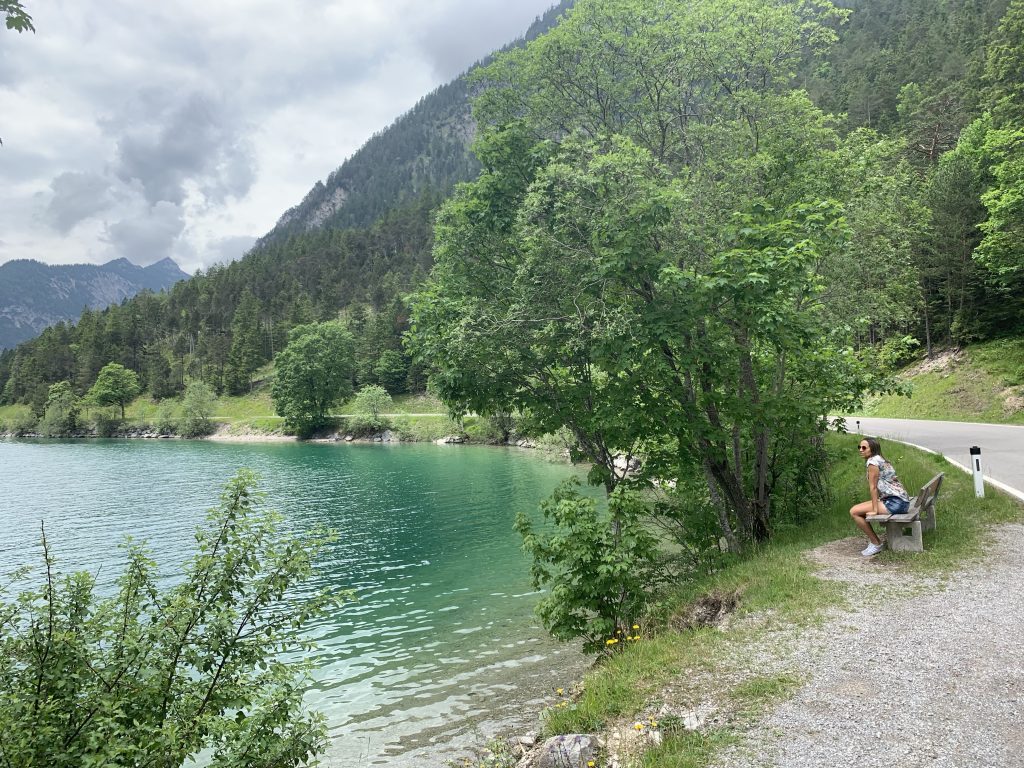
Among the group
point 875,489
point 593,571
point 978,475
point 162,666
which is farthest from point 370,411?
point 162,666

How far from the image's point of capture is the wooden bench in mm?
10052

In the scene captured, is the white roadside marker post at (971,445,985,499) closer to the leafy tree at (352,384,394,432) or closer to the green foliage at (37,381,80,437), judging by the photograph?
the leafy tree at (352,384,394,432)

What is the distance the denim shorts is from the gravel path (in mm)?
1461

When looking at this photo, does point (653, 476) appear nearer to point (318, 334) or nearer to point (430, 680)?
point (430, 680)

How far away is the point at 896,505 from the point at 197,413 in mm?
121453

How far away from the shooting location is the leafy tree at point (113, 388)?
5197 inches

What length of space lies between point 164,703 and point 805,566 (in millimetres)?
9302

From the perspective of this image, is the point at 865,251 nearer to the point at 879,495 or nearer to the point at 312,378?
the point at 879,495

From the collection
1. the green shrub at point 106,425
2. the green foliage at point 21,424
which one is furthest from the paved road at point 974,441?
the green foliage at point 21,424

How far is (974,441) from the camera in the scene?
22.2 meters

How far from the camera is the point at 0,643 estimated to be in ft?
19.2

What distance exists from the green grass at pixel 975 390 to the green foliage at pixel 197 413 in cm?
10789

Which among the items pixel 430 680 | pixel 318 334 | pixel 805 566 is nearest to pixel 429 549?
pixel 430 680

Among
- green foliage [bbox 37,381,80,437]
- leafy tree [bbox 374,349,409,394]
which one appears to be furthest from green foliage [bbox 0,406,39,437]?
leafy tree [bbox 374,349,409,394]
